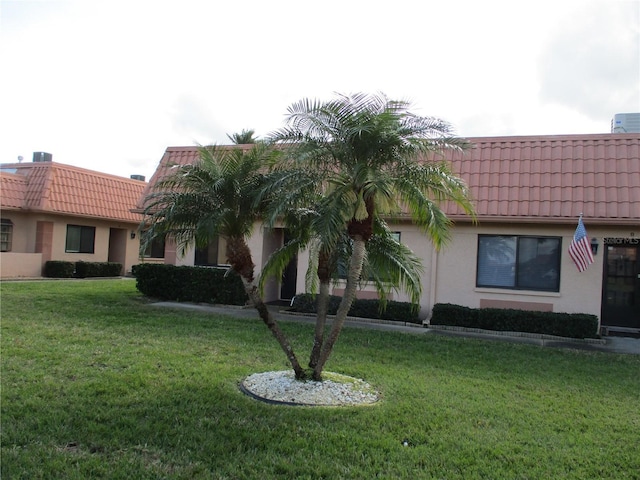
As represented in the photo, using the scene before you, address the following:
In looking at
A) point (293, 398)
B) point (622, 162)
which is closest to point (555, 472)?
point (293, 398)

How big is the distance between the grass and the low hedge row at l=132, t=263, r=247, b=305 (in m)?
4.73

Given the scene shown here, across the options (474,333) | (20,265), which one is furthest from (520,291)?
(20,265)

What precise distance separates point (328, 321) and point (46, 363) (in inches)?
285

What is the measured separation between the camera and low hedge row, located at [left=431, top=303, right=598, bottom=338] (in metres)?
12.8

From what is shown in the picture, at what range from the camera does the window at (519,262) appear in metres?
14.0

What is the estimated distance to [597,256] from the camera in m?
13.5

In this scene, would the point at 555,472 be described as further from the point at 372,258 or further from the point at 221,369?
the point at 221,369

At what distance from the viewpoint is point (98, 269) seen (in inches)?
953

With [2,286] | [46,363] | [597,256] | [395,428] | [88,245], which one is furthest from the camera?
[88,245]

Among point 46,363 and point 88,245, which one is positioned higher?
point 88,245

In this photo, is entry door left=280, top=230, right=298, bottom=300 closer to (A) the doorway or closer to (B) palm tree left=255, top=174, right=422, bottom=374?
(A) the doorway

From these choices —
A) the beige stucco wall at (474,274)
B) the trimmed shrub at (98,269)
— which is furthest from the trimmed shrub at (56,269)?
the beige stucco wall at (474,274)

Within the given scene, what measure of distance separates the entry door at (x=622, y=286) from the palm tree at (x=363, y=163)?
9.12 m

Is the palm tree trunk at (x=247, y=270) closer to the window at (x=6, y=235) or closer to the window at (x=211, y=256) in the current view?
the window at (x=211, y=256)
